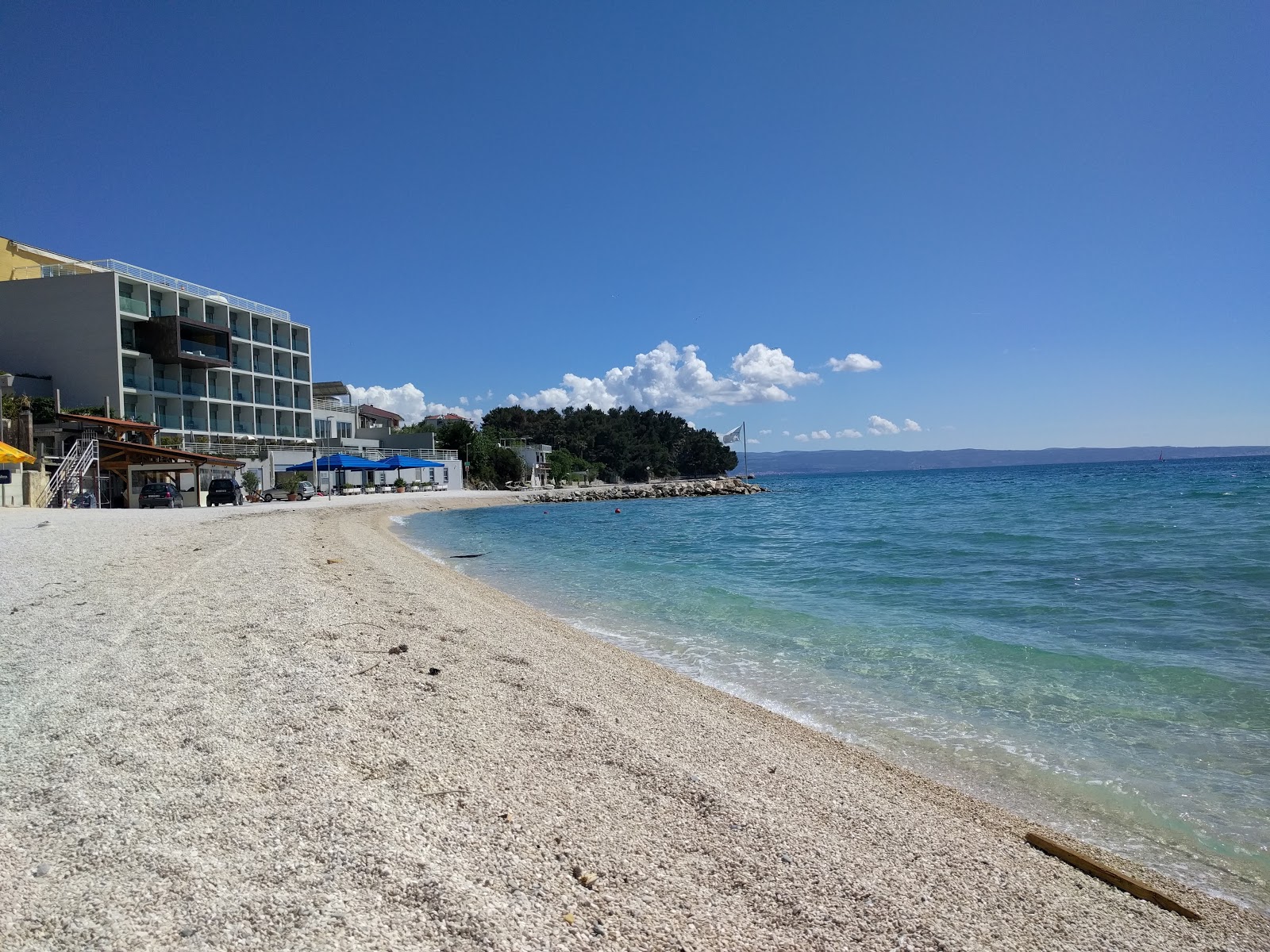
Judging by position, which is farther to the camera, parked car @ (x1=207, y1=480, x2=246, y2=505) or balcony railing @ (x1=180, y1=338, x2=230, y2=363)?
balcony railing @ (x1=180, y1=338, x2=230, y2=363)

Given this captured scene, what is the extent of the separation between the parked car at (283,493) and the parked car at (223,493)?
15.5 ft

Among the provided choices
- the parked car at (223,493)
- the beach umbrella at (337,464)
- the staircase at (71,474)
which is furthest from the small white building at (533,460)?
the staircase at (71,474)

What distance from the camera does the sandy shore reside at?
2727mm

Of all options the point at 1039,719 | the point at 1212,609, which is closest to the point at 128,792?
the point at 1039,719

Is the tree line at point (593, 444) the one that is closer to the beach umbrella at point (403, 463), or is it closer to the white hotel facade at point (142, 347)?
the beach umbrella at point (403, 463)

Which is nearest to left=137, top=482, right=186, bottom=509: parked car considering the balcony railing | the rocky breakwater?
the balcony railing

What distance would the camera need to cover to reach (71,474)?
28.3 metres

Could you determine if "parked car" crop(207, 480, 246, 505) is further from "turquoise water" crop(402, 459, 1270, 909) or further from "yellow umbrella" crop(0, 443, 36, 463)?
"turquoise water" crop(402, 459, 1270, 909)

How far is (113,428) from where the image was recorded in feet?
109

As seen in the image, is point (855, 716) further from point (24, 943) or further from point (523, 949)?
point (24, 943)

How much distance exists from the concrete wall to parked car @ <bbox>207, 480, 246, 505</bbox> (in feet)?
51.2

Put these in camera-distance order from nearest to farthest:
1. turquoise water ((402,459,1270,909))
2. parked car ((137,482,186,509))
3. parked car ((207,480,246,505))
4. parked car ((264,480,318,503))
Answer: turquoise water ((402,459,1270,909))
parked car ((137,482,186,509))
parked car ((207,480,246,505))
parked car ((264,480,318,503))

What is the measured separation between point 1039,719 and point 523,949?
5623 mm

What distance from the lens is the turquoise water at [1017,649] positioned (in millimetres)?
4918
